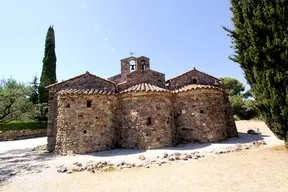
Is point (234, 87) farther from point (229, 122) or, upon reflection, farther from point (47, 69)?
point (47, 69)

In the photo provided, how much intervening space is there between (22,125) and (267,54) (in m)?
25.2

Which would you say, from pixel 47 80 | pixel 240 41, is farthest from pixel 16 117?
pixel 240 41

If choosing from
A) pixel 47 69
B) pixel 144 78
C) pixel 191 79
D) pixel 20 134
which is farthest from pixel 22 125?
pixel 191 79

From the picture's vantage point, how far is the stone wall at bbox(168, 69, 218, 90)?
13.4m

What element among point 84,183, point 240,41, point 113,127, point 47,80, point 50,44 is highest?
point 50,44

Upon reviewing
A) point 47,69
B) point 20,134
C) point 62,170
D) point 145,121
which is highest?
point 47,69

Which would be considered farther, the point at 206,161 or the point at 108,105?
the point at 108,105

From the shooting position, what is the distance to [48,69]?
27.2 m

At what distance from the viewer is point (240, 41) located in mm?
9195

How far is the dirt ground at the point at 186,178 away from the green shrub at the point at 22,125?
17.7 m

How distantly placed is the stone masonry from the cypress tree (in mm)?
17154

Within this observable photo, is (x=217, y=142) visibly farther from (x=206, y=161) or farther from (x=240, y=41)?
(x=240, y=41)

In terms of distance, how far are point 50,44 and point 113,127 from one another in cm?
2281

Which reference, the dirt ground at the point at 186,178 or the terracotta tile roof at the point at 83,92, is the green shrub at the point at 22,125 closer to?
the terracotta tile roof at the point at 83,92
